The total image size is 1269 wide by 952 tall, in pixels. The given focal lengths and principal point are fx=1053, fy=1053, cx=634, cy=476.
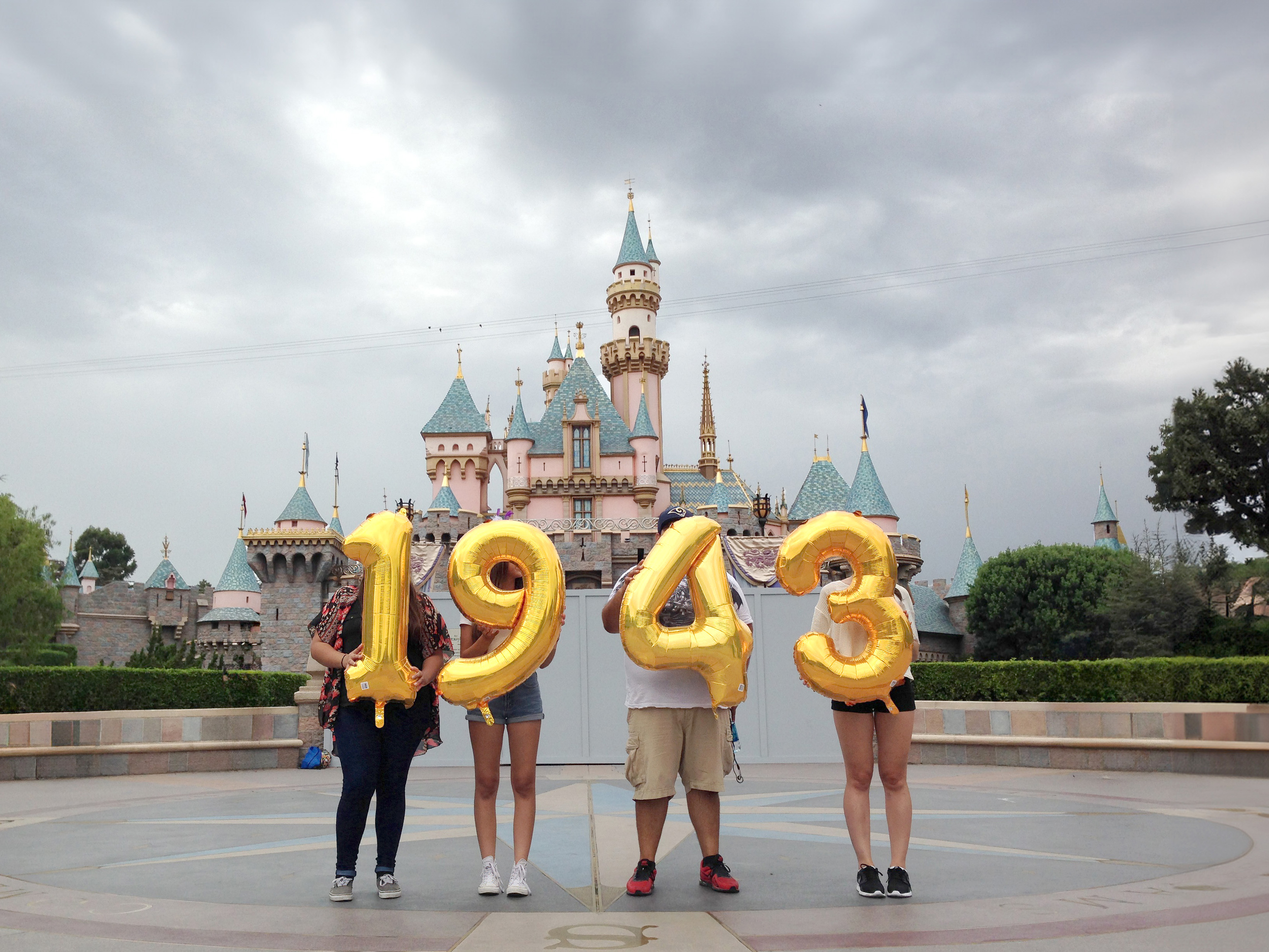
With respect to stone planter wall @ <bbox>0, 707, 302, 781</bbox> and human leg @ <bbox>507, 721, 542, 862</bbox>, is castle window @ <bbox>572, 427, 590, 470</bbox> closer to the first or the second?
stone planter wall @ <bbox>0, 707, 302, 781</bbox>

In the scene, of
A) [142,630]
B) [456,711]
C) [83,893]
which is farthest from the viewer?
[142,630]

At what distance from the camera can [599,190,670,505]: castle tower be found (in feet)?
170

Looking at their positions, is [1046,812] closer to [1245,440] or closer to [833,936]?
[833,936]

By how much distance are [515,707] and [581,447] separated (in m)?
43.2

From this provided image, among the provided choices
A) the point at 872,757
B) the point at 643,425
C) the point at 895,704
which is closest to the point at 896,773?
the point at 872,757

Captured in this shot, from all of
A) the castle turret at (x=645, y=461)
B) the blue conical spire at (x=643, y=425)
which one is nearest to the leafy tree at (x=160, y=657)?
the castle turret at (x=645, y=461)

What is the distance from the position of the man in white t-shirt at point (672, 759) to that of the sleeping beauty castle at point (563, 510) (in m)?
37.5

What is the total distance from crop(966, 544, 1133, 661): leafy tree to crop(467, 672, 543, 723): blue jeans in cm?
4335

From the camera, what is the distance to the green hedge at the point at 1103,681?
11211 millimetres

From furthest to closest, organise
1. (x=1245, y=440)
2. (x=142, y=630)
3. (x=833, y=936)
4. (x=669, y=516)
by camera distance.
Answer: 1. (x=142, y=630)
2. (x=1245, y=440)
3. (x=669, y=516)
4. (x=833, y=936)

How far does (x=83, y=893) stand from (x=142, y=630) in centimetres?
5478

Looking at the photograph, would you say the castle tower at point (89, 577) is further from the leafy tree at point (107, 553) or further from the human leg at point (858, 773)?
the human leg at point (858, 773)

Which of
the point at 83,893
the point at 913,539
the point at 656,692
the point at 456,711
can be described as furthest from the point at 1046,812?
the point at 913,539

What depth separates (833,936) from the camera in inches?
156
